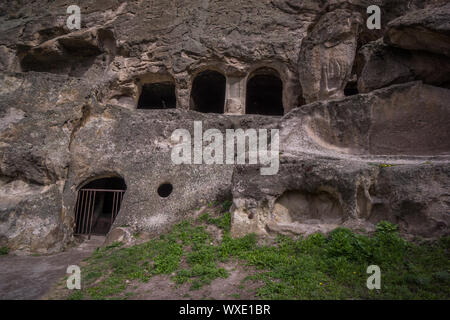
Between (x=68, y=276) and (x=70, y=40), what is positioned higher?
(x=70, y=40)

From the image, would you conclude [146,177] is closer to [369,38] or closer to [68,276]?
[68,276]

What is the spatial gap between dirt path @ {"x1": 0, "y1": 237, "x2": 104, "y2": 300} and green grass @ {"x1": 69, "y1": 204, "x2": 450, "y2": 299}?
0.59m

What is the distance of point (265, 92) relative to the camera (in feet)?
55.5

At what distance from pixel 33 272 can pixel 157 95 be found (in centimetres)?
1289

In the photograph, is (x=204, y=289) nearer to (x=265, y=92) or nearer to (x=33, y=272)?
(x=33, y=272)

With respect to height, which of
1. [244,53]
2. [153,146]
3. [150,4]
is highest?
[150,4]

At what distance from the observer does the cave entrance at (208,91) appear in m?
15.7

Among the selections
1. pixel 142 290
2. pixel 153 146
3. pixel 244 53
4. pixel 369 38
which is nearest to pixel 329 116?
pixel 153 146

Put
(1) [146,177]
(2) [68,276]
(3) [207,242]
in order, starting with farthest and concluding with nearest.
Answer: (1) [146,177] → (3) [207,242] → (2) [68,276]

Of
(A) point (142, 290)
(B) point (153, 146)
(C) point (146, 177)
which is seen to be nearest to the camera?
(A) point (142, 290)

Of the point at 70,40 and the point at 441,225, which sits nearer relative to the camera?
the point at 441,225

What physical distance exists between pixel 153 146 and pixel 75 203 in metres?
2.63

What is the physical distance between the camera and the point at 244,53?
44.1ft

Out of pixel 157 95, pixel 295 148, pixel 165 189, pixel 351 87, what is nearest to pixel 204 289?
pixel 295 148
